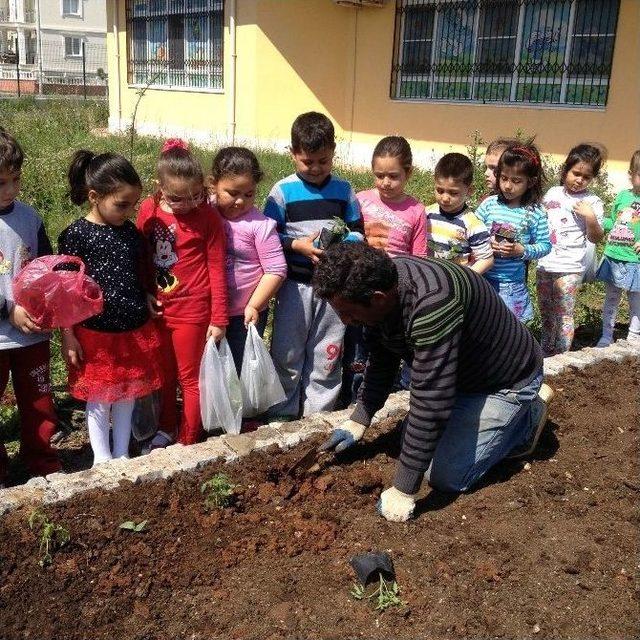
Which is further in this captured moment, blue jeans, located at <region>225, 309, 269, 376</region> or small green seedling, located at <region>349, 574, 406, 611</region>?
blue jeans, located at <region>225, 309, 269, 376</region>

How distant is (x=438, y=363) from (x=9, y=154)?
1.84m

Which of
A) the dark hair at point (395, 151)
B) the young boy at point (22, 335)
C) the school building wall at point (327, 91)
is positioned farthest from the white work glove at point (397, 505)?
the school building wall at point (327, 91)

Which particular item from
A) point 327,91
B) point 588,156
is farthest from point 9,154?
point 327,91

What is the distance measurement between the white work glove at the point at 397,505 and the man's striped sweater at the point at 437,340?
46 millimetres

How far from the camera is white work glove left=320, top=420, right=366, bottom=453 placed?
311cm

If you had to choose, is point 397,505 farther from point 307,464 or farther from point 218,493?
point 218,493

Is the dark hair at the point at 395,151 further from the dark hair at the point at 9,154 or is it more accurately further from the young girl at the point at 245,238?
the dark hair at the point at 9,154

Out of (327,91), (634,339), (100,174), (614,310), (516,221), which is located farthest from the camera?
(327,91)

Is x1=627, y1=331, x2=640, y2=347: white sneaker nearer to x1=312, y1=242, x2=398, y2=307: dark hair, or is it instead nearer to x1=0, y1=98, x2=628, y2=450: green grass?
x1=0, y1=98, x2=628, y2=450: green grass

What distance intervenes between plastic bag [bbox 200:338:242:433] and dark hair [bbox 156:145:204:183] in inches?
29.5

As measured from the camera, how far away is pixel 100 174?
9.26 feet

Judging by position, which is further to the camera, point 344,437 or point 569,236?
point 569,236

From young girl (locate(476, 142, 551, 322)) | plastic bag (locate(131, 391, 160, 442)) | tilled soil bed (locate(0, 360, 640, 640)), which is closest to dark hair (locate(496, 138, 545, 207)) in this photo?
young girl (locate(476, 142, 551, 322))

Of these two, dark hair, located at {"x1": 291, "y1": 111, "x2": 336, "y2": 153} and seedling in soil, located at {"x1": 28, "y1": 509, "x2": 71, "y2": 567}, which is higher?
dark hair, located at {"x1": 291, "y1": 111, "x2": 336, "y2": 153}
